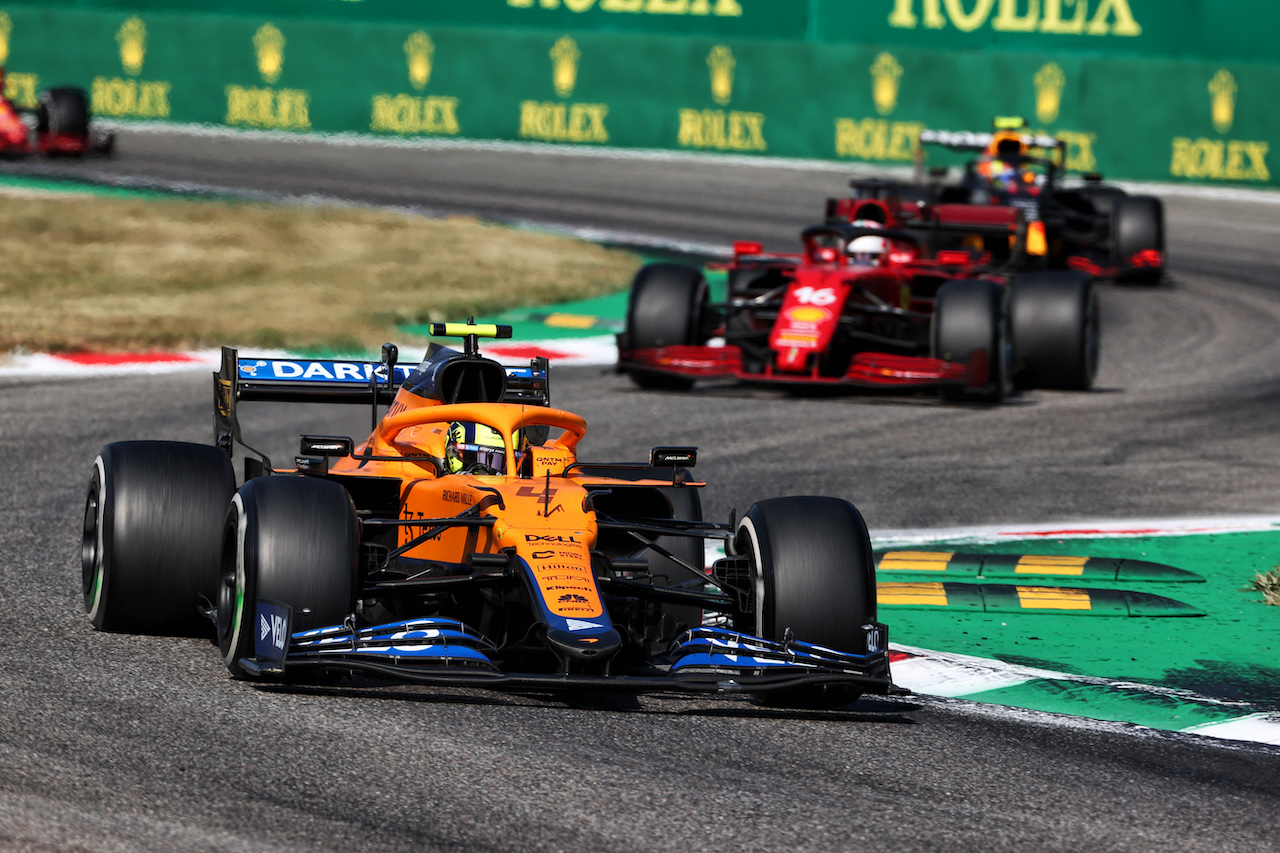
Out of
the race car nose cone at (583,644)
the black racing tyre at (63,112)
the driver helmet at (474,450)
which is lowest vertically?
the race car nose cone at (583,644)

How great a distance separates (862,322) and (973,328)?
3.00 feet

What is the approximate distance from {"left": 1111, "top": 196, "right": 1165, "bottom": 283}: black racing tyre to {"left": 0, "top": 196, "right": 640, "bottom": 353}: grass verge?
5.31 metres

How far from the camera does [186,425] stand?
40.6 feet

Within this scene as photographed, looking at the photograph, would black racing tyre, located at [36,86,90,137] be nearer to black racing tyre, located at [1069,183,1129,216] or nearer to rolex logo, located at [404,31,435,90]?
rolex logo, located at [404,31,435,90]

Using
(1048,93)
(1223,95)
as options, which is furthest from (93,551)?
(1223,95)

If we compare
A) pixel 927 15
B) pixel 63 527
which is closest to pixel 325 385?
pixel 63 527

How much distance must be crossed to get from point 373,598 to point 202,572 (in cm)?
76

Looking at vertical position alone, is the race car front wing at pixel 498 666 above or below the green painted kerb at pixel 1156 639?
above

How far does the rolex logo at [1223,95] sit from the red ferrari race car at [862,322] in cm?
1239

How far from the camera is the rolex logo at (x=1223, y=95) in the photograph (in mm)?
27094

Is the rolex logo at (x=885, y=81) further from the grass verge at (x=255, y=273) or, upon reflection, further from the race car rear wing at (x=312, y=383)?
the race car rear wing at (x=312, y=383)

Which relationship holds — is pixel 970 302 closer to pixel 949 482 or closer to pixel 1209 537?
pixel 949 482

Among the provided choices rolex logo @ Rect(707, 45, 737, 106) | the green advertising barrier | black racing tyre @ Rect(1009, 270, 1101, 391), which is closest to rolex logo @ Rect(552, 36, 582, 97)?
the green advertising barrier

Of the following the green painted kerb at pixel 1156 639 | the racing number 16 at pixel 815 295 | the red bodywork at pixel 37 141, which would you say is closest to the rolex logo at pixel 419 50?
the red bodywork at pixel 37 141
